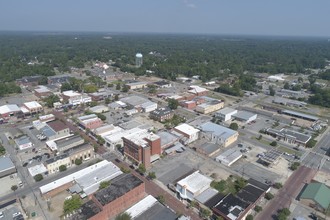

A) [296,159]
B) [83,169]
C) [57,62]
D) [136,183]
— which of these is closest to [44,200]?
[83,169]

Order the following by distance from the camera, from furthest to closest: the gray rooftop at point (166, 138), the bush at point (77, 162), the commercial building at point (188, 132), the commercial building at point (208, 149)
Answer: the commercial building at point (188, 132)
the gray rooftop at point (166, 138)
the commercial building at point (208, 149)
the bush at point (77, 162)

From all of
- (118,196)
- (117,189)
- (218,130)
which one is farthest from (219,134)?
(118,196)

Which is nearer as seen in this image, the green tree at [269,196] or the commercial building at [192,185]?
the commercial building at [192,185]

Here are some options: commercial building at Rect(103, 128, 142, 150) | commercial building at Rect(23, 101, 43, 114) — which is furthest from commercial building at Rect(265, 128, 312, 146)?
commercial building at Rect(23, 101, 43, 114)

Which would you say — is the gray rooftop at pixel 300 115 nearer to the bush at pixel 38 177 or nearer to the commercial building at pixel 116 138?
the commercial building at pixel 116 138

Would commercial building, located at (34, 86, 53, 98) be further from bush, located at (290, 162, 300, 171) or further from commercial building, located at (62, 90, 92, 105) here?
bush, located at (290, 162, 300, 171)

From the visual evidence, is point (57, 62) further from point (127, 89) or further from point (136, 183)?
point (136, 183)

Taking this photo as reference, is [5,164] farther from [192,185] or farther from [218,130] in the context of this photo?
[218,130]

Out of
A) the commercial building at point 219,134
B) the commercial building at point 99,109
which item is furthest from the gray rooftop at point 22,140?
the commercial building at point 219,134
